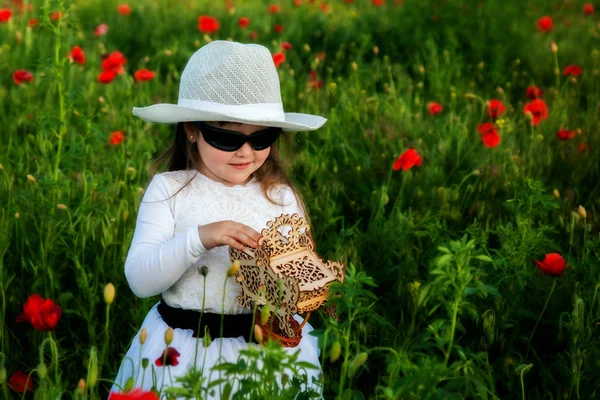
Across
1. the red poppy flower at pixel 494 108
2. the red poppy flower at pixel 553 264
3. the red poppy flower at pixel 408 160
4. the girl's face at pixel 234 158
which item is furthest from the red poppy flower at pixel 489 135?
the girl's face at pixel 234 158

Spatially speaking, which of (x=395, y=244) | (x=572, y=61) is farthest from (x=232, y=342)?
(x=572, y=61)

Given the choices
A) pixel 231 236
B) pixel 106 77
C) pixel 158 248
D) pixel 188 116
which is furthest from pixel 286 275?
pixel 106 77

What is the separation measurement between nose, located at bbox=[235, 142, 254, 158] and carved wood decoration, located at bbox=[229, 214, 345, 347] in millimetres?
234

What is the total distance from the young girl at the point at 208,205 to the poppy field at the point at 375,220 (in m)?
0.09

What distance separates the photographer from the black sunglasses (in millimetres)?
2090

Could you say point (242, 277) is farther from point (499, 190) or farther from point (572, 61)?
point (572, 61)

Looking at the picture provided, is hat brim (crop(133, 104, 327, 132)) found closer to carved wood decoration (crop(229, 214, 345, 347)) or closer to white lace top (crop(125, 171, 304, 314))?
white lace top (crop(125, 171, 304, 314))

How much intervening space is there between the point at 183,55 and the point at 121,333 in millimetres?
2533

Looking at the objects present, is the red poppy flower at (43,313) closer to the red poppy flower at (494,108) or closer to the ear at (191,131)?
the ear at (191,131)

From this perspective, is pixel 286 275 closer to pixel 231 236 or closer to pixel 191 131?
pixel 231 236

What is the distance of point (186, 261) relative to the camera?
6.48 ft

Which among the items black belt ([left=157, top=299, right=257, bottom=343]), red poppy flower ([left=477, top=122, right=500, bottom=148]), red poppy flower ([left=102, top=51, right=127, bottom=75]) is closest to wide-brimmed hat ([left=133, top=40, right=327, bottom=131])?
black belt ([left=157, top=299, right=257, bottom=343])

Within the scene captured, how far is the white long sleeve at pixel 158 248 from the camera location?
1969 millimetres

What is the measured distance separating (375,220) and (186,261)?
1.02m
